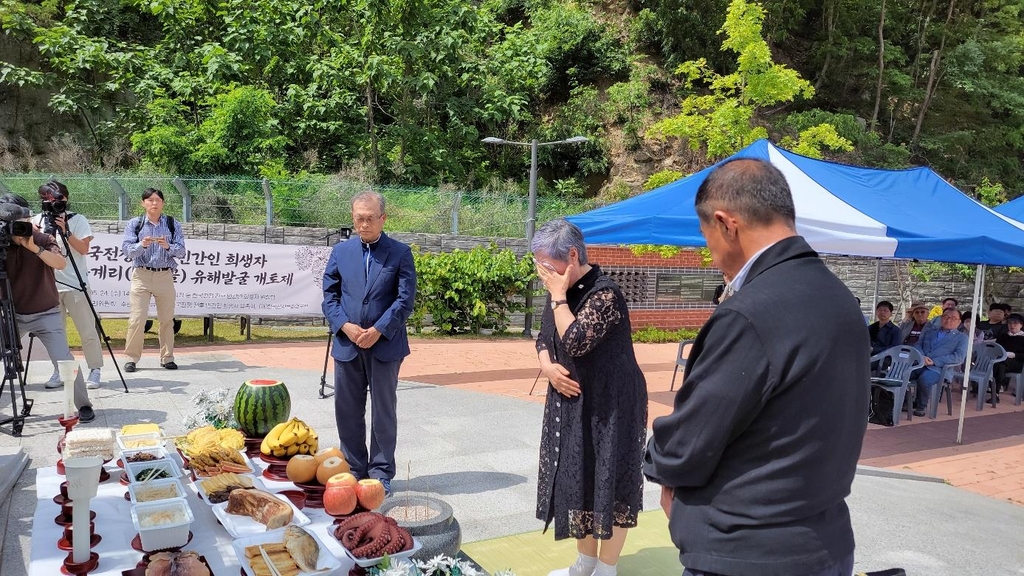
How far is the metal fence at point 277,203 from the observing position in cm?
1308

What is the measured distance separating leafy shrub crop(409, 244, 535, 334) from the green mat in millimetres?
9501

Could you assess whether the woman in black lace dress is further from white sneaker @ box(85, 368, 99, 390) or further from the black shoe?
white sneaker @ box(85, 368, 99, 390)

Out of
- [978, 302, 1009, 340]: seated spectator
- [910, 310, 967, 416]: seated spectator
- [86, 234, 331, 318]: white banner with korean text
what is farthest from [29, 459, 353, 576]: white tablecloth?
[978, 302, 1009, 340]: seated spectator

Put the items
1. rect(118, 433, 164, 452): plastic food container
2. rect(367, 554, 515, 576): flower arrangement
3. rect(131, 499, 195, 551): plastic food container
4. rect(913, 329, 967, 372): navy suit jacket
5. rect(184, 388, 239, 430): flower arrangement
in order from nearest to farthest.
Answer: rect(367, 554, 515, 576): flower arrangement
rect(131, 499, 195, 551): plastic food container
rect(118, 433, 164, 452): plastic food container
rect(184, 388, 239, 430): flower arrangement
rect(913, 329, 967, 372): navy suit jacket

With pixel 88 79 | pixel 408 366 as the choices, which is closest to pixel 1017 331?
pixel 408 366

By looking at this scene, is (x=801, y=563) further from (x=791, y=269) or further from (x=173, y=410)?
(x=173, y=410)

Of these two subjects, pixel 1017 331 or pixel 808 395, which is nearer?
pixel 808 395

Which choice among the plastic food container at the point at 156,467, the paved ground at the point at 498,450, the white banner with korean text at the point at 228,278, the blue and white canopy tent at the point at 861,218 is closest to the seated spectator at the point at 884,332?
the paved ground at the point at 498,450

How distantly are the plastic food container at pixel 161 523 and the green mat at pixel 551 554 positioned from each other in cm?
156

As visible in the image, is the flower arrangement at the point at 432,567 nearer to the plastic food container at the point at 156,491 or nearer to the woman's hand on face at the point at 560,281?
the plastic food container at the point at 156,491

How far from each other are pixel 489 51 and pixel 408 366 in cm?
1852

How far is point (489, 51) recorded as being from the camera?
25688 mm

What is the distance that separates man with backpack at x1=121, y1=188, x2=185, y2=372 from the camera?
7582mm

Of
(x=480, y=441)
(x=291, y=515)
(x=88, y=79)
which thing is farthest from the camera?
(x=88, y=79)
